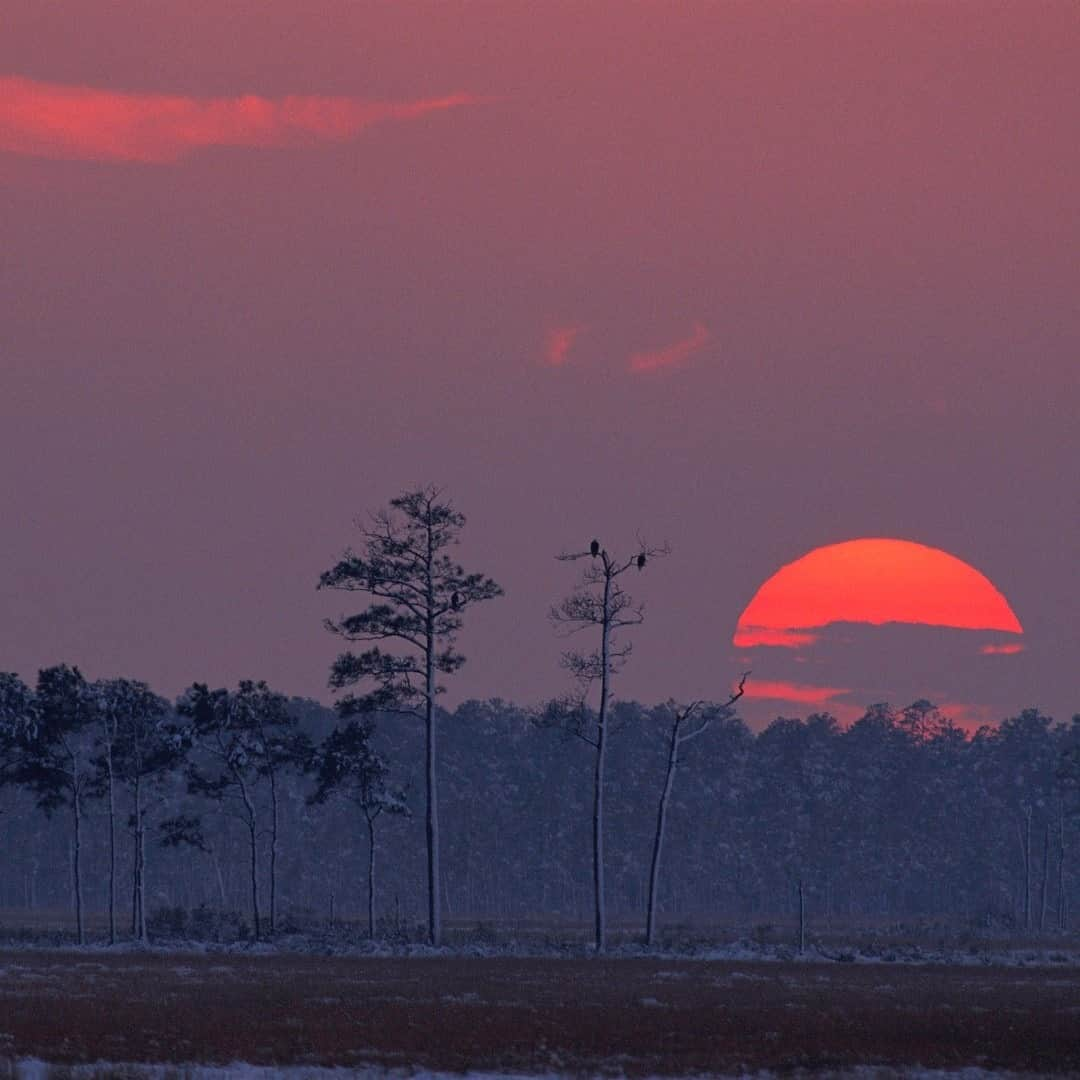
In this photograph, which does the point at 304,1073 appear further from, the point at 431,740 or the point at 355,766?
the point at 355,766

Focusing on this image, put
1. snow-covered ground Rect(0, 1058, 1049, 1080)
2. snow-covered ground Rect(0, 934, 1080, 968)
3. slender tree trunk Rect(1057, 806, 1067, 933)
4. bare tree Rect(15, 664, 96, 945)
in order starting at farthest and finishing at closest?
slender tree trunk Rect(1057, 806, 1067, 933), bare tree Rect(15, 664, 96, 945), snow-covered ground Rect(0, 934, 1080, 968), snow-covered ground Rect(0, 1058, 1049, 1080)

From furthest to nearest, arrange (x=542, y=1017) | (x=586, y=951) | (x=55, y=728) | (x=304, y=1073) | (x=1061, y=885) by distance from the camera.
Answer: (x=1061, y=885) < (x=55, y=728) < (x=586, y=951) < (x=542, y=1017) < (x=304, y=1073)

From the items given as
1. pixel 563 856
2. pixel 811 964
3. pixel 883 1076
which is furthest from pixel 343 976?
pixel 563 856

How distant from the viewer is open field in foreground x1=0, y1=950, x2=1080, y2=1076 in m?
37.2

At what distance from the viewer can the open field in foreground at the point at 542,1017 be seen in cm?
3722

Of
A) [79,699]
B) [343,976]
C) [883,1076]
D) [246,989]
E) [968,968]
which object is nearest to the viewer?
[883,1076]

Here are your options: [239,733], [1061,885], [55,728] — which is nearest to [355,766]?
[239,733]

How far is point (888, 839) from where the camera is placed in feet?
642

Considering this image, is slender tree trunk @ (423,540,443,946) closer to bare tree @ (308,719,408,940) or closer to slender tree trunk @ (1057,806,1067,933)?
bare tree @ (308,719,408,940)

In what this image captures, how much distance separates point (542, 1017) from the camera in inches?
1797

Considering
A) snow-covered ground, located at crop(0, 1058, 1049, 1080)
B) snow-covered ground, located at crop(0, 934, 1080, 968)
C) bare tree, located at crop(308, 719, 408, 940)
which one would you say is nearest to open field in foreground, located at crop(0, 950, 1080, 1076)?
snow-covered ground, located at crop(0, 1058, 1049, 1080)

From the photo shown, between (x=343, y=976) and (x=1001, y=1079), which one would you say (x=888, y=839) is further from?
(x=1001, y=1079)

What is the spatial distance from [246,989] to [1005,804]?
6089 inches

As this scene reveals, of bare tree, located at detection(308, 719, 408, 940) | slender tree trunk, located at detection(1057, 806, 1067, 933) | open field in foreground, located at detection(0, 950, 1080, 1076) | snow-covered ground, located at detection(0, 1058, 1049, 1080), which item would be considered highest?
bare tree, located at detection(308, 719, 408, 940)
